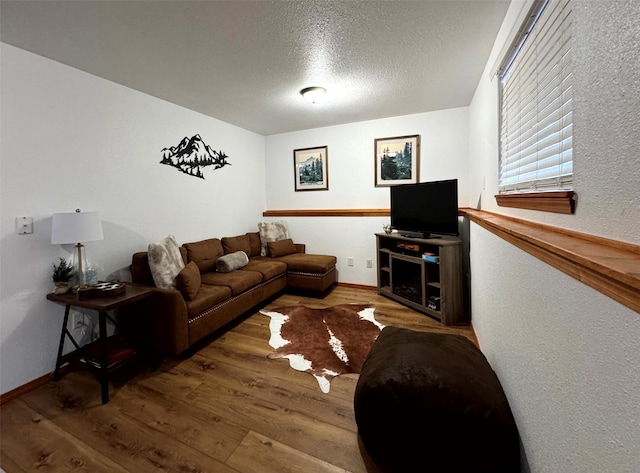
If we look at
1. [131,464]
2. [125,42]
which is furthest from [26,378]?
[125,42]

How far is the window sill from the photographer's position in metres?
0.83

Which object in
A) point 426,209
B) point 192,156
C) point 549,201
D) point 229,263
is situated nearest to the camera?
point 549,201

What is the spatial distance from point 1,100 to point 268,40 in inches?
75.4

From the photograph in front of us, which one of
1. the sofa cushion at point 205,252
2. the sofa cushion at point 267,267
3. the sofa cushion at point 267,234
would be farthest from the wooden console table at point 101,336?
the sofa cushion at point 267,234

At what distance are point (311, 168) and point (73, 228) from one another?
316 centimetres

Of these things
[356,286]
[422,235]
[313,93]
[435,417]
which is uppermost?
[313,93]

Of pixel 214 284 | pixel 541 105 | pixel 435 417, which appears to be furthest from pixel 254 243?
pixel 541 105

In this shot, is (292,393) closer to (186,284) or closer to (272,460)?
(272,460)

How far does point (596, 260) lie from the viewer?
518 mm

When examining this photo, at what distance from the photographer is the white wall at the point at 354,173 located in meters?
3.58

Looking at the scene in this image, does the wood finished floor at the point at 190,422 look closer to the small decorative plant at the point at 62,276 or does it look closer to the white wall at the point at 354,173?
the small decorative plant at the point at 62,276

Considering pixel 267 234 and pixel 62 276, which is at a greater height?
pixel 267 234

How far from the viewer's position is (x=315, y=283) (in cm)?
364

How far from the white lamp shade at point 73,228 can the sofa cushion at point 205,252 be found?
112 cm
